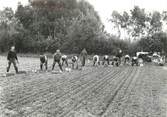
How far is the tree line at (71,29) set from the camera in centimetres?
5038

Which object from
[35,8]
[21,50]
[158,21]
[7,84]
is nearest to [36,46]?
[21,50]

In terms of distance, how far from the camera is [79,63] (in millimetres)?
35562

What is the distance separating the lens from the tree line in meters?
50.4

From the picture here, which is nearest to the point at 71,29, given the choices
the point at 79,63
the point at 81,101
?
the point at 79,63

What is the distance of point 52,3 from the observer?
64.8 meters

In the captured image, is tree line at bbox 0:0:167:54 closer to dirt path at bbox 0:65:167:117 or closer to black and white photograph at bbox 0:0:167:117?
black and white photograph at bbox 0:0:167:117

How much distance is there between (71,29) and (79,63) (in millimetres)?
17827

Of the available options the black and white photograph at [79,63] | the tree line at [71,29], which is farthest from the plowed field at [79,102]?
the tree line at [71,29]

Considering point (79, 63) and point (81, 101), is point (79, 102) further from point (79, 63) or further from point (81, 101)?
point (79, 63)

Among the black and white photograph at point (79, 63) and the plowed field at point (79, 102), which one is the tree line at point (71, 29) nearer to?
the black and white photograph at point (79, 63)

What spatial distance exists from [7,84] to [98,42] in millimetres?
35965

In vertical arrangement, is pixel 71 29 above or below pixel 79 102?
above

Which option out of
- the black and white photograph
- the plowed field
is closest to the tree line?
the black and white photograph

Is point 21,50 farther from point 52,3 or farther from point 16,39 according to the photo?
point 52,3
